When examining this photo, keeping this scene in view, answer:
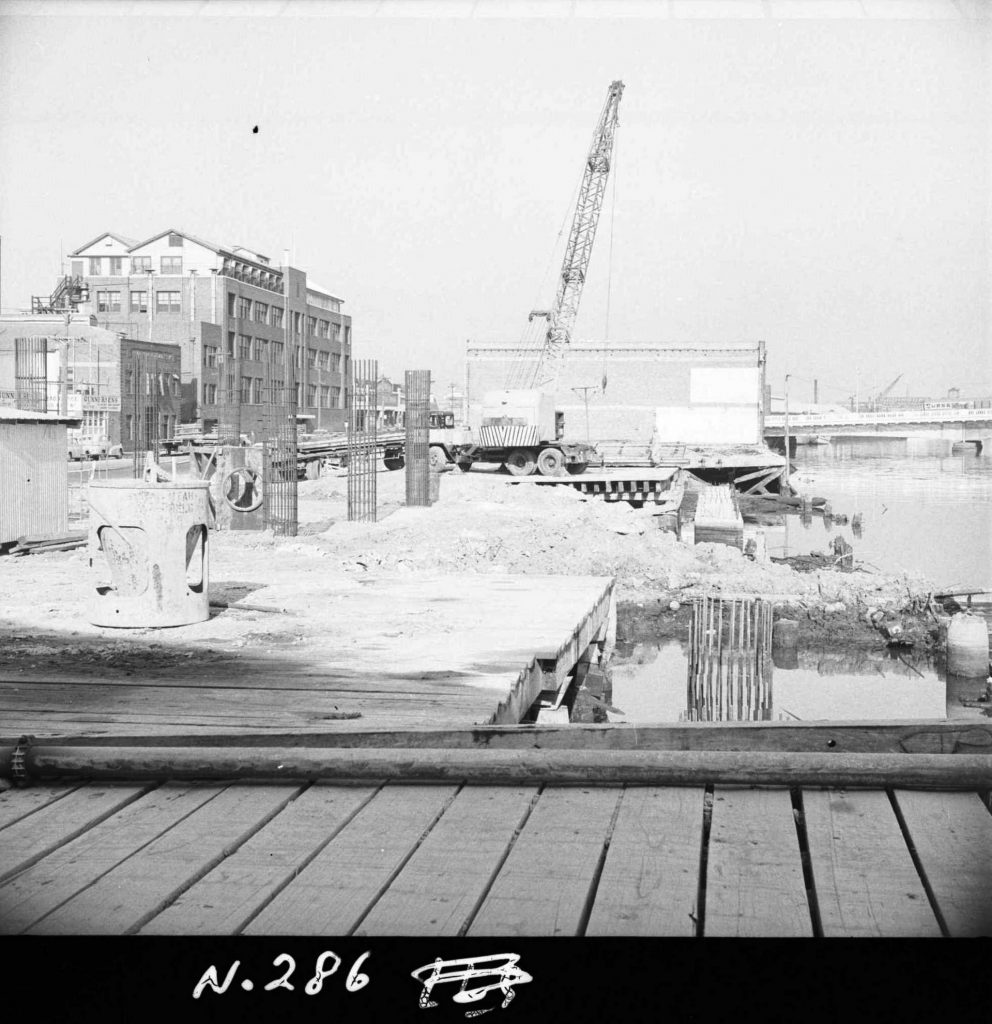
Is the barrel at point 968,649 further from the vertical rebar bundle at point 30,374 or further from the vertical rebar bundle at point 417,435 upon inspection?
the vertical rebar bundle at point 30,374

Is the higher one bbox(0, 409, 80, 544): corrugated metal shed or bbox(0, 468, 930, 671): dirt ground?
bbox(0, 409, 80, 544): corrugated metal shed

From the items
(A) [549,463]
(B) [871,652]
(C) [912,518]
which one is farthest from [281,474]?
(C) [912,518]

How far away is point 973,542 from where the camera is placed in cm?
2853

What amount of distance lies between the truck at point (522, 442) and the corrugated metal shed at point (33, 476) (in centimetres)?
2454

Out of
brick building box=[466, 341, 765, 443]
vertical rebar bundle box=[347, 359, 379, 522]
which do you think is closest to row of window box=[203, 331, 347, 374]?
brick building box=[466, 341, 765, 443]

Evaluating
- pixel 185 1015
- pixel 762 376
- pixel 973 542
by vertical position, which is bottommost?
pixel 973 542

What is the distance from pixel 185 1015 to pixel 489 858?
0.77m

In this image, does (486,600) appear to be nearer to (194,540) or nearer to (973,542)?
(194,540)

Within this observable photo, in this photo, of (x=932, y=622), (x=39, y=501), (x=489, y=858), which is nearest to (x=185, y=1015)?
(x=489, y=858)

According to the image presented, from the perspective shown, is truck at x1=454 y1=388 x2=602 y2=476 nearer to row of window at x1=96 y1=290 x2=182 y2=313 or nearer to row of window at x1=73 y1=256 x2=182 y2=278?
row of window at x1=96 y1=290 x2=182 y2=313

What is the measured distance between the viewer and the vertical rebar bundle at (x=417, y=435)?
20.7m

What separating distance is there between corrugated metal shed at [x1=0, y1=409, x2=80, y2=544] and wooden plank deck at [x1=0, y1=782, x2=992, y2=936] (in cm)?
1233

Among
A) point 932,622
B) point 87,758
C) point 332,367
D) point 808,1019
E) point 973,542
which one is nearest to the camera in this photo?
point 808,1019

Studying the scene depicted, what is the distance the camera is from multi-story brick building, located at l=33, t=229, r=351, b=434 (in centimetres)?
5672
